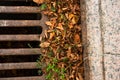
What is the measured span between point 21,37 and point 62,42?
287mm

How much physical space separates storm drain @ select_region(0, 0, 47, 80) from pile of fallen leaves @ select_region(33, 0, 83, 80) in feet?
0.20

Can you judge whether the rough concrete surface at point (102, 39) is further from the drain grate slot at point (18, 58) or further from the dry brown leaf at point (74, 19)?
the drain grate slot at point (18, 58)

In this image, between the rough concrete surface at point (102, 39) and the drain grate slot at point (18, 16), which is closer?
the rough concrete surface at point (102, 39)

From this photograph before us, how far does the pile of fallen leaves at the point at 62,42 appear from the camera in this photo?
1965 millimetres

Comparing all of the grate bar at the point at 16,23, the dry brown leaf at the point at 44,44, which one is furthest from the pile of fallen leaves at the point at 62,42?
the grate bar at the point at 16,23

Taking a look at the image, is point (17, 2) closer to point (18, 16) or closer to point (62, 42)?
point (18, 16)

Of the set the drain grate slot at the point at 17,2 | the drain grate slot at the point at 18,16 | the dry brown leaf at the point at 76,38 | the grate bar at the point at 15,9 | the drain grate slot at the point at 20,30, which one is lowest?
the dry brown leaf at the point at 76,38

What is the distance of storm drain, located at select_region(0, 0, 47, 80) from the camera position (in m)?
2.02

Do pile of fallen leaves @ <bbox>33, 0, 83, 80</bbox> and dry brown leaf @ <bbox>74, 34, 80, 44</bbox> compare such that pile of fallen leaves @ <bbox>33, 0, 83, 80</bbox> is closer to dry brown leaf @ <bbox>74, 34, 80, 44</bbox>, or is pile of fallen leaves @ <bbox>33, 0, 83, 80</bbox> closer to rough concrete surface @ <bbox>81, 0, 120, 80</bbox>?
dry brown leaf @ <bbox>74, 34, 80, 44</bbox>

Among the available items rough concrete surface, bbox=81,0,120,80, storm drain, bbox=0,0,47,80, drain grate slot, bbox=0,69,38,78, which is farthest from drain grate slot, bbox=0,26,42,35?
rough concrete surface, bbox=81,0,120,80

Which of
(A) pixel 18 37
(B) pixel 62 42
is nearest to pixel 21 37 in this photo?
(A) pixel 18 37

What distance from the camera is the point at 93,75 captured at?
1.78 m

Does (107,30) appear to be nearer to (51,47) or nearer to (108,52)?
(108,52)

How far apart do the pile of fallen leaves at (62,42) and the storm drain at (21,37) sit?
6 cm
